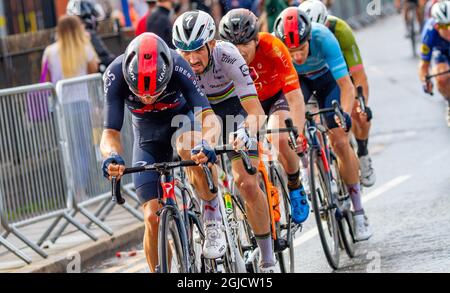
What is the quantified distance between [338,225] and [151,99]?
307 cm

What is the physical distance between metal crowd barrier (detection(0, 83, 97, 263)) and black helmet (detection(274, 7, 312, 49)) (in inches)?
103

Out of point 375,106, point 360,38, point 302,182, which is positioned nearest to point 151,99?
point 302,182

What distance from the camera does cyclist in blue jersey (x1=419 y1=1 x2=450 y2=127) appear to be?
14.0 m

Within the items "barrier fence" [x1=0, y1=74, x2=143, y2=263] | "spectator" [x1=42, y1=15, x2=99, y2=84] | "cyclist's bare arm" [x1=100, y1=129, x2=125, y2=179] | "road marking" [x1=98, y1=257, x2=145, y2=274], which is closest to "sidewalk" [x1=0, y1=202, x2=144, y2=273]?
"barrier fence" [x1=0, y1=74, x2=143, y2=263]

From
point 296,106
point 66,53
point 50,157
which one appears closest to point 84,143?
point 50,157

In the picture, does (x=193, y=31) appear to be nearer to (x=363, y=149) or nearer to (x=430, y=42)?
(x=363, y=149)

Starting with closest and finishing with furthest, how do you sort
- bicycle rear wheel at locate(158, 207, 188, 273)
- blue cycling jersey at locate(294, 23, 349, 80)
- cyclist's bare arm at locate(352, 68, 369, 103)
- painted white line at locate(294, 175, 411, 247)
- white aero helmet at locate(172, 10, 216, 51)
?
1. bicycle rear wheel at locate(158, 207, 188, 273)
2. white aero helmet at locate(172, 10, 216, 51)
3. blue cycling jersey at locate(294, 23, 349, 80)
4. painted white line at locate(294, 175, 411, 247)
5. cyclist's bare arm at locate(352, 68, 369, 103)

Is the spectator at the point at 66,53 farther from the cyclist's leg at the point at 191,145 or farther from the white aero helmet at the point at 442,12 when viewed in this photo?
the cyclist's leg at the point at 191,145

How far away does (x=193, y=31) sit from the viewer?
27.3 ft

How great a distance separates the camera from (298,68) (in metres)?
10.8

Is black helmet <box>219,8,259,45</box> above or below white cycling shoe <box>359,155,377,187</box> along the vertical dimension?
above

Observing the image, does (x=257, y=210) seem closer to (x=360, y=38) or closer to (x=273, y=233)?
(x=273, y=233)

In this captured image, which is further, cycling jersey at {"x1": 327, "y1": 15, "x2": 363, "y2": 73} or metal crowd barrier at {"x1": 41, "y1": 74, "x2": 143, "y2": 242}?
metal crowd barrier at {"x1": 41, "y1": 74, "x2": 143, "y2": 242}

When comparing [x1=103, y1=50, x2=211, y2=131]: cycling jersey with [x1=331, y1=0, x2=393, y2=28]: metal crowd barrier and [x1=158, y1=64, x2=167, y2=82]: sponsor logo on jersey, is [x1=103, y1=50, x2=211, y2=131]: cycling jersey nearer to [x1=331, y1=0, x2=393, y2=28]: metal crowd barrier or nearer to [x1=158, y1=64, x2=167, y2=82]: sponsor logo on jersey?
[x1=158, y1=64, x2=167, y2=82]: sponsor logo on jersey
